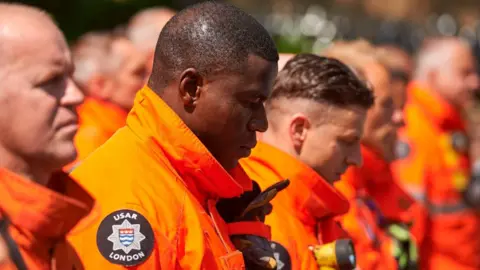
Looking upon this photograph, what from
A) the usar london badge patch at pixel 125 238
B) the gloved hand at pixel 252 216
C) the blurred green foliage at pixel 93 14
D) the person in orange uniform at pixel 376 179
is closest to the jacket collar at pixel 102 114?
the person in orange uniform at pixel 376 179

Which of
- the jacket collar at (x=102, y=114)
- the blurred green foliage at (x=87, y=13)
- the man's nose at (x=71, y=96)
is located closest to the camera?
the man's nose at (x=71, y=96)

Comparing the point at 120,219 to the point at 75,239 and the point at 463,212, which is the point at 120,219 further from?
the point at 463,212

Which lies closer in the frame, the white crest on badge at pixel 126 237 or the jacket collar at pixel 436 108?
the white crest on badge at pixel 126 237

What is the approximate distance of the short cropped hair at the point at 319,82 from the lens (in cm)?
515

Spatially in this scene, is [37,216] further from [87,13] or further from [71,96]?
[87,13]

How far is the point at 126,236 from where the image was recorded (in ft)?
12.0

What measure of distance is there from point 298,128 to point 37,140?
167 centimetres

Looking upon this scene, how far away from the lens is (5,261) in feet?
11.2

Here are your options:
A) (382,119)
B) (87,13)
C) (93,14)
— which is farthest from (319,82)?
(93,14)

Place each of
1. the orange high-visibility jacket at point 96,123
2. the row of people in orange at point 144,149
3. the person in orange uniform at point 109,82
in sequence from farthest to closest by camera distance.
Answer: the person in orange uniform at point 109,82 → the orange high-visibility jacket at point 96,123 → the row of people in orange at point 144,149

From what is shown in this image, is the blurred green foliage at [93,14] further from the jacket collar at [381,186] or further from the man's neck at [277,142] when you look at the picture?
the man's neck at [277,142]

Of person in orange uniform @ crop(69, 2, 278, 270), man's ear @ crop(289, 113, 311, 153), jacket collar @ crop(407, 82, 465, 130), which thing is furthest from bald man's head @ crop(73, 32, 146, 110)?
person in orange uniform @ crop(69, 2, 278, 270)

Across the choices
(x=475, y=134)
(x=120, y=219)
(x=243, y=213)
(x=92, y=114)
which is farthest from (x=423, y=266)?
(x=475, y=134)

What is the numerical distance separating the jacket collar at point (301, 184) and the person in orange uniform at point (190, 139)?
999 mm
